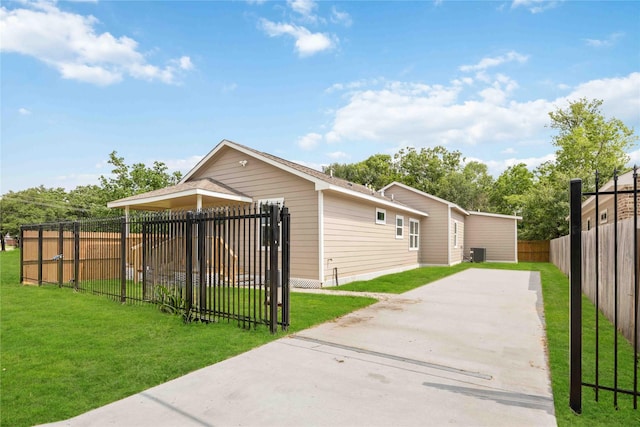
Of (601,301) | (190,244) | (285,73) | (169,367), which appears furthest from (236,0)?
(601,301)

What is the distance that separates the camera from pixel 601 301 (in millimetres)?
6824

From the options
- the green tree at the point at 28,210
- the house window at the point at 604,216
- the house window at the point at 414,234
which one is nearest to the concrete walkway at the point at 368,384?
the house window at the point at 604,216

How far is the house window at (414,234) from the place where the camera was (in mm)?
18261

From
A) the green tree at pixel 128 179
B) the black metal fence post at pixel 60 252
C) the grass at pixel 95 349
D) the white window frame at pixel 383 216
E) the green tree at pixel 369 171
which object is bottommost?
the grass at pixel 95 349

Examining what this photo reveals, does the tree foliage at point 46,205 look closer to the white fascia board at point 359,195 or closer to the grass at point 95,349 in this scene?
the white fascia board at point 359,195

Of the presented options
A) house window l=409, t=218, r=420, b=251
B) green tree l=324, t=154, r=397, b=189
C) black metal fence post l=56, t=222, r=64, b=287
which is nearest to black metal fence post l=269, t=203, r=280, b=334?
black metal fence post l=56, t=222, r=64, b=287

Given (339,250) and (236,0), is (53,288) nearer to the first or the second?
(339,250)

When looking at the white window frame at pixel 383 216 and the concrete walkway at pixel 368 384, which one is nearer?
the concrete walkway at pixel 368 384

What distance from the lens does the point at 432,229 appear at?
782 inches

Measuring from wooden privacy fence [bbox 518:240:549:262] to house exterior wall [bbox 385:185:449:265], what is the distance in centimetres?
1046

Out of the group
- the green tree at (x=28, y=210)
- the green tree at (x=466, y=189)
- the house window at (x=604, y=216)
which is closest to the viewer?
the house window at (x=604, y=216)

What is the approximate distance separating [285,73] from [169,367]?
1156 cm

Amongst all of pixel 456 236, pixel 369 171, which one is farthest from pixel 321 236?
pixel 369 171

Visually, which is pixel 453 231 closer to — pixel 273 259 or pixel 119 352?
pixel 273 259
